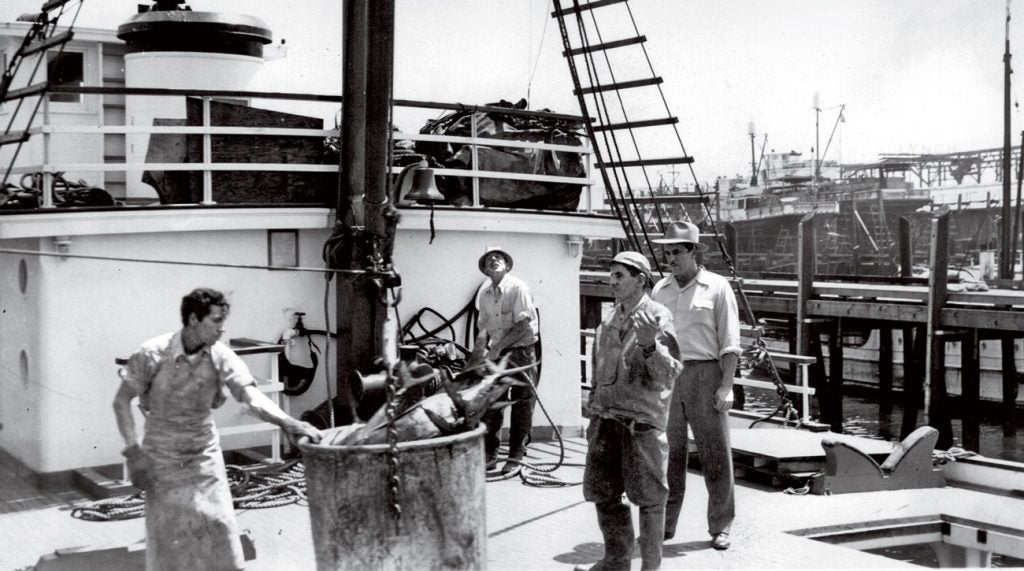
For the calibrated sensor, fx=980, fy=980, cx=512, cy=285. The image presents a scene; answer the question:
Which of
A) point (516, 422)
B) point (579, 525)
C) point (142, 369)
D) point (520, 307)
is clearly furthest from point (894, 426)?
point (142, 369)

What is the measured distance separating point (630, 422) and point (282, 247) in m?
4.86

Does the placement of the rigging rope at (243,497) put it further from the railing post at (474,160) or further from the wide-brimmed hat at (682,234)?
the railing post at (474,160)

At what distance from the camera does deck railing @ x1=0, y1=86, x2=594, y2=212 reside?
800 centimetres

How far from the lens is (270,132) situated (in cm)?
876

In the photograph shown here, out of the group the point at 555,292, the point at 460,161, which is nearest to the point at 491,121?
the point at 460,161

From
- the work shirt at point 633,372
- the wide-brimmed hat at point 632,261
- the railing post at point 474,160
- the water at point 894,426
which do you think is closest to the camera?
the work shirt at point 633,372

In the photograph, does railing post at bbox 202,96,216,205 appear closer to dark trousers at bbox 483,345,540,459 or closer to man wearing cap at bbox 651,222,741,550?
dark trousers at bbox 483,345,540,459

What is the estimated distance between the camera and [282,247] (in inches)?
357

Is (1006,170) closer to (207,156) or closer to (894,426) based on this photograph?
(894,426)

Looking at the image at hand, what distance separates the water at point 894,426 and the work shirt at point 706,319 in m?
17.0

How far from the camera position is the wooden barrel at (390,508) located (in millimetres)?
3781

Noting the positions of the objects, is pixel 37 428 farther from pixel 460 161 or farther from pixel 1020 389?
pixel 1020 389

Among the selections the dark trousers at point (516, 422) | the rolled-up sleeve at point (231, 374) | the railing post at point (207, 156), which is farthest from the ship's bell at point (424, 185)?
the rolled-up sleeve at point (231, 374)

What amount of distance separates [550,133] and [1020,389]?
21.7 meters
